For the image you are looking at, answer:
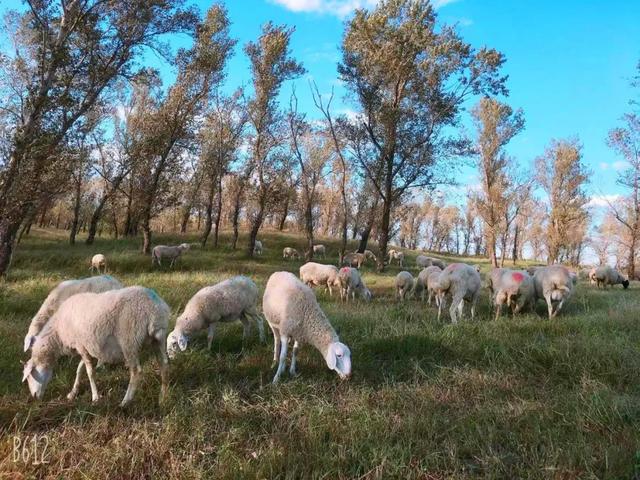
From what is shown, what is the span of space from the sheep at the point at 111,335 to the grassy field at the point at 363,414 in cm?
25

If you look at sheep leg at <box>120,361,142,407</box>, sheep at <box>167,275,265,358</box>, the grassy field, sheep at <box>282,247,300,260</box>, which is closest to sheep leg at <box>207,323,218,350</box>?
sheep at <box>167,275,265,358</box>

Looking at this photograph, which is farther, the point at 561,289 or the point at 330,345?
the point at 561,289

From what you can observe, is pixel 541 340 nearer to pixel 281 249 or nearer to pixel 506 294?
pixel 506 294

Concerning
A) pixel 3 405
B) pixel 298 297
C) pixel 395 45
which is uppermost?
pixel 395 45

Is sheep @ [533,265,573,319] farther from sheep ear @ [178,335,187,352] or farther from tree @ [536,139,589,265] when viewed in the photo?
tree @ [536,139,589,265]

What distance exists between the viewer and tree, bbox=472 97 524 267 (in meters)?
37.8

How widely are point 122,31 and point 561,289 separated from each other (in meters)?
15.4

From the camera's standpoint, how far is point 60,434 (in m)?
4.43

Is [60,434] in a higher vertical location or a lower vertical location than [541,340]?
lower

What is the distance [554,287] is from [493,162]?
29.5 meters

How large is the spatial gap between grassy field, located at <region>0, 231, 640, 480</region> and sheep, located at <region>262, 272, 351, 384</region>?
11.6 inches

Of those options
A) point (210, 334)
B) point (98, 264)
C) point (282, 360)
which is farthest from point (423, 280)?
point (98, 264)

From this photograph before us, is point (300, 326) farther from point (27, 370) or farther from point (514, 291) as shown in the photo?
point (514, 291)

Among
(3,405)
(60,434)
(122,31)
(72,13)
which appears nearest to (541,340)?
(60,434)
